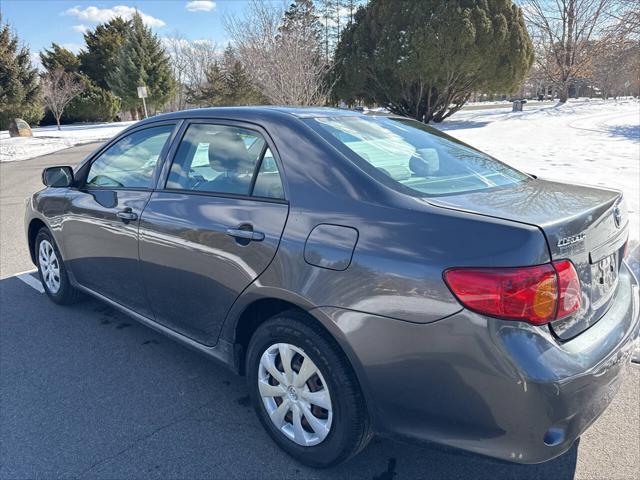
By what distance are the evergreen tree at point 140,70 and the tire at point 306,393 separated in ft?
128

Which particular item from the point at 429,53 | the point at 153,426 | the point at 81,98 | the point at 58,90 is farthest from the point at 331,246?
the point at 81,98

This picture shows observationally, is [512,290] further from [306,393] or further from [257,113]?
[257,113]

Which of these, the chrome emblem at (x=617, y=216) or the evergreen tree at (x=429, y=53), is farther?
the evergreen tree at (x=429, y=53)

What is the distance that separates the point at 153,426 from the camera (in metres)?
2.62

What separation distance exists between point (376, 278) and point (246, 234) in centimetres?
75

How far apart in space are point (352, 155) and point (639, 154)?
1197 cm

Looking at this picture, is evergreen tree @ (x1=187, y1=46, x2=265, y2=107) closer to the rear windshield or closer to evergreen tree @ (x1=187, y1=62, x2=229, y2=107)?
evergreen tree @ (x1=187, y1=62, x2=229, y2=107)

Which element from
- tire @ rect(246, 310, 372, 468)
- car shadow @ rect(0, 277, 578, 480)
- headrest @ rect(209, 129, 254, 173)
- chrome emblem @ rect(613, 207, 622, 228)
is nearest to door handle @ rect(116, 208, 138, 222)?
headrest @ rect(209, 129, 254, 173)

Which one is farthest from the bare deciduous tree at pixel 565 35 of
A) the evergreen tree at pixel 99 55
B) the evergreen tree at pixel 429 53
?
the evergreen tree at pixel 99 55

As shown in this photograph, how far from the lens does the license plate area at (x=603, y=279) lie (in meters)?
1.97

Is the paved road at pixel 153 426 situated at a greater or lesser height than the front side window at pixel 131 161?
lesser

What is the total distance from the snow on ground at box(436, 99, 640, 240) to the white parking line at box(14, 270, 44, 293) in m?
4.92

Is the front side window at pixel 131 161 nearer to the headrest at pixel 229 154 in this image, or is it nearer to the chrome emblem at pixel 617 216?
the headrest at pixel 229 154

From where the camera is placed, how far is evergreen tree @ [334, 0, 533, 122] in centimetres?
1920
